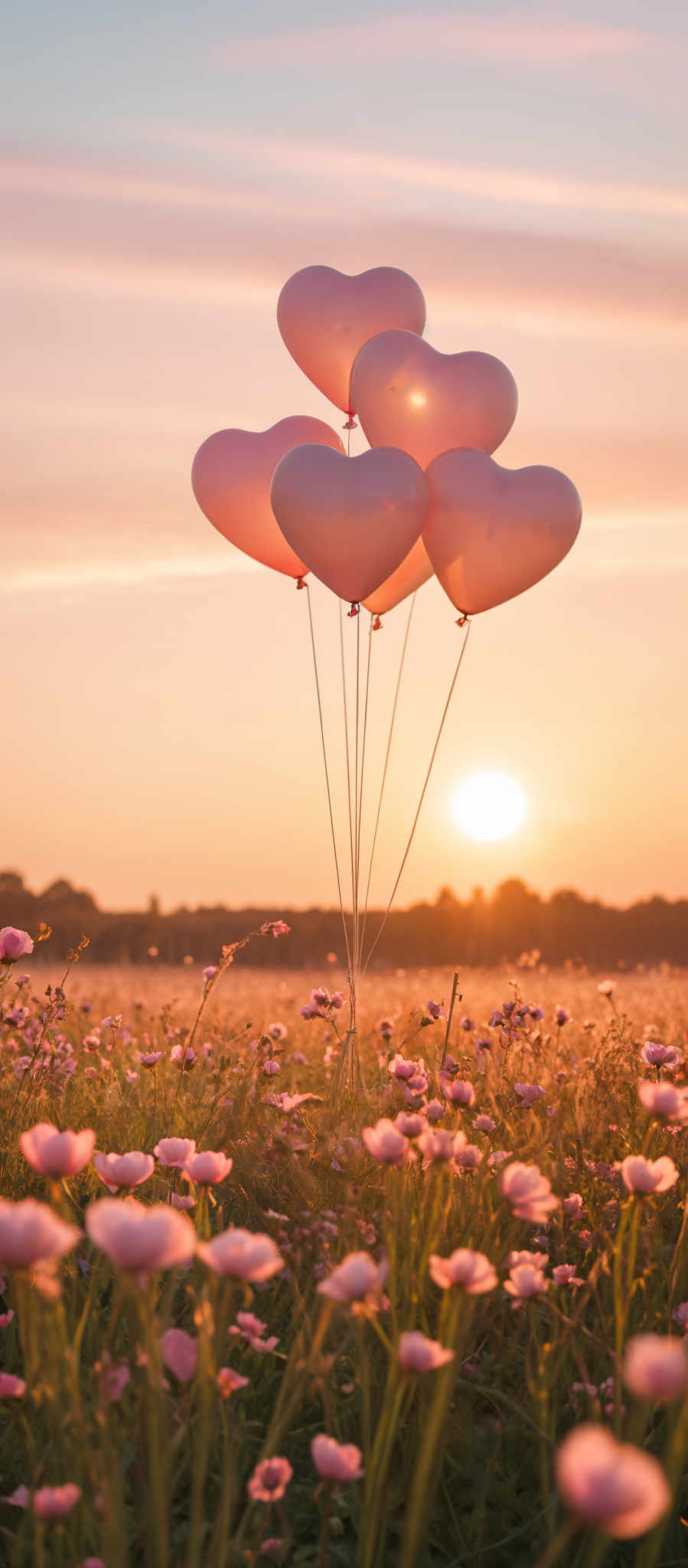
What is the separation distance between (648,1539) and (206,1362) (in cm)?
63

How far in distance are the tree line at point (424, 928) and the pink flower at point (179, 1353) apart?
21.9 meters

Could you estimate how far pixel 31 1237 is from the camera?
1.27 meters

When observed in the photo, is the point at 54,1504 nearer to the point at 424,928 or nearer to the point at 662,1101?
the point at 662,1101

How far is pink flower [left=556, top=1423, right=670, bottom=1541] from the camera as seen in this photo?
85 centimetres

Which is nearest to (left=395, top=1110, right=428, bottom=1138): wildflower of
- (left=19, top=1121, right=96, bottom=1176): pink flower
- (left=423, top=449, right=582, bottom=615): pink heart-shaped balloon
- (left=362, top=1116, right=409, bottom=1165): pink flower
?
(left=362, top=1116, right=409, bottom=1165): pink flower

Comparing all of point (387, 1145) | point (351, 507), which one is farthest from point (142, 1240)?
point (351, 507)

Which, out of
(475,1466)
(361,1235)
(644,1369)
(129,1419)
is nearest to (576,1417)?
(475,1466)

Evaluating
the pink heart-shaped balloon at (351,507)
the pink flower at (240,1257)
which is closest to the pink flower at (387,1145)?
the pink flower at (240,1257)

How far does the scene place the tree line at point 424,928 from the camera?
24.3 metres

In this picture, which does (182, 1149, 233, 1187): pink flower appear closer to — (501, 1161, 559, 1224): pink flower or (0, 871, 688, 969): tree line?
(501, 1161, 559, 1224): pink flower

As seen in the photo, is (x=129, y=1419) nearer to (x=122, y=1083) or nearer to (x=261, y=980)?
(x=122, y=1083)

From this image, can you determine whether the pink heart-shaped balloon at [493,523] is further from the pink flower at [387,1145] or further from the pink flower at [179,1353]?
the pink flower at [179,1353]

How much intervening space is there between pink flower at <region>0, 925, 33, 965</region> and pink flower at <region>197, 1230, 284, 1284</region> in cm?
177

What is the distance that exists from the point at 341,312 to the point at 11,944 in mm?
3367
